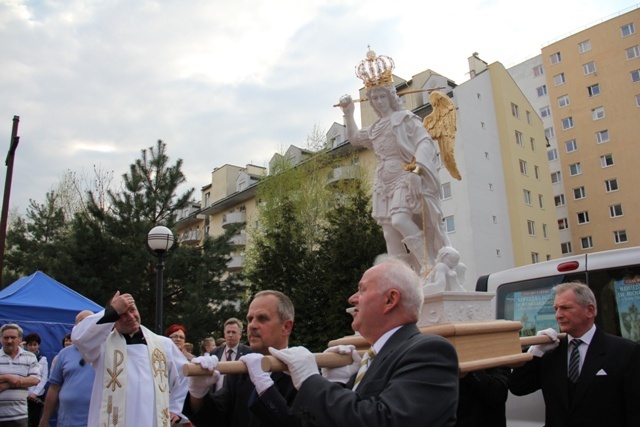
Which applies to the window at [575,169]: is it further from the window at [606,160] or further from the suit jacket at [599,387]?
the suit jacket at [599,387]

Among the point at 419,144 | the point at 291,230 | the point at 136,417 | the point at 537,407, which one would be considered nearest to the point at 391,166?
the point at 419,144

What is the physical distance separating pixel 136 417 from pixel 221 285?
15065 millimetres

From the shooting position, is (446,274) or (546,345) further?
(446,274)

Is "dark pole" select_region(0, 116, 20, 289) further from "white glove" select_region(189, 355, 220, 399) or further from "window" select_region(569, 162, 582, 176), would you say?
"window" select_region(569, 162, 582, 176)

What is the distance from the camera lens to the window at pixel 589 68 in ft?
140

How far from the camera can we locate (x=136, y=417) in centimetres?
375

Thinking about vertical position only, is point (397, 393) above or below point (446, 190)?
below

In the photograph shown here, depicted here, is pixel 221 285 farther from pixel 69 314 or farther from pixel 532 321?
pixel 532 321

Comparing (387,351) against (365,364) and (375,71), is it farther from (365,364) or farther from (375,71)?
(375,71)

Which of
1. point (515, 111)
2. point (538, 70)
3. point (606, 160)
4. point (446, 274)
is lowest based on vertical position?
point (446, 274)

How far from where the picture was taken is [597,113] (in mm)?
42250

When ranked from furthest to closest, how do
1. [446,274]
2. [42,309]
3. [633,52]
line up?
[633,52] < [42,309] < [446,274]

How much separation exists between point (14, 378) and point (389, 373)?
5638mm

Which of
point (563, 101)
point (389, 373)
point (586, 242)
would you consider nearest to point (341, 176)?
point (586, 242)
